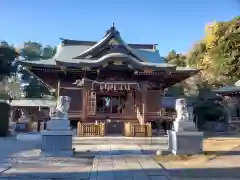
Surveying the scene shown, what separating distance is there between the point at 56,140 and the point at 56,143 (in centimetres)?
10

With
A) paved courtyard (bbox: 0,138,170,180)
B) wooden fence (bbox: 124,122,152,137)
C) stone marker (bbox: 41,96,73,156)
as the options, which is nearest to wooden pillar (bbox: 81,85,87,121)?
wooden fence (bbox: 124,122,152,137)

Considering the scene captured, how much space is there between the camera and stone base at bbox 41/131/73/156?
9.14 m

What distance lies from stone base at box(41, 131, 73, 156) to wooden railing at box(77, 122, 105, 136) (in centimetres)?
786

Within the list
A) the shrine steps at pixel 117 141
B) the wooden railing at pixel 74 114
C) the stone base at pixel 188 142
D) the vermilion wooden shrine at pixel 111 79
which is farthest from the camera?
the wooden railing at pixel 74 114

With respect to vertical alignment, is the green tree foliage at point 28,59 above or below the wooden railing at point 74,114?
above

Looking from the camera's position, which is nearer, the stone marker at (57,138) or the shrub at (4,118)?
the stone marker at (57,138)

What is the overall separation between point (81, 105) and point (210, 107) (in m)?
11.8

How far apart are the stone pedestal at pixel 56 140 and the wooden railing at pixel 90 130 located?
309 inches

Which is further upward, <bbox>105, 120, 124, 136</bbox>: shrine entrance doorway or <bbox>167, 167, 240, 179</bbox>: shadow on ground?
<bbox>105, 120, 124, 136</bbox>: shrine entrance doorway

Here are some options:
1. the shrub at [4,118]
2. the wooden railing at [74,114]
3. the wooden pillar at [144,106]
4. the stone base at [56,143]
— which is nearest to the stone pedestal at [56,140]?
the stone base at [56,143]

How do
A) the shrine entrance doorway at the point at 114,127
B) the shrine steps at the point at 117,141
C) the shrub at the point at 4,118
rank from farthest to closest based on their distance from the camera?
the shrine entrance doorway at the point at 114,127, the shrub at the point at 4,118, the shrine steps at the point at 117,141

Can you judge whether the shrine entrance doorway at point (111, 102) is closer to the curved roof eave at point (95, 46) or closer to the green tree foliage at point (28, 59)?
the curved roof eave at point (95, 46)

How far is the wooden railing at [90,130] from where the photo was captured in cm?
1711

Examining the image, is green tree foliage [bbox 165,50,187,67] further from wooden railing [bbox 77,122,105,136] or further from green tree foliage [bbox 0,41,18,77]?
wooden railing [bbox 77,122,105,136]
